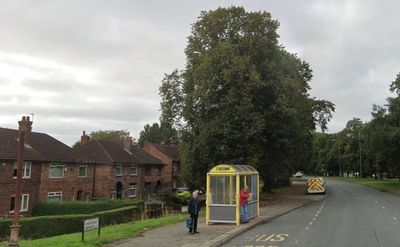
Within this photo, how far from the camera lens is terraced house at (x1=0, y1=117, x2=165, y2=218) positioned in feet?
122

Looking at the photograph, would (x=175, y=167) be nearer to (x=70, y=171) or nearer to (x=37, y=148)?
(x=70, y=171)

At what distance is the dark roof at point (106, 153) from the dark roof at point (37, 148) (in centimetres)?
562

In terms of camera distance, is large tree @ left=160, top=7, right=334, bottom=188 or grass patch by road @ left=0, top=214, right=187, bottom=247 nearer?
grass patch by road @ left=0, top=214, right=187, bottom=247

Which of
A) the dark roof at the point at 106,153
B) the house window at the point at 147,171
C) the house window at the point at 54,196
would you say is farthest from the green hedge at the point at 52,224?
the house window at the point at 147,171

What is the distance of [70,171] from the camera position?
45844 mm

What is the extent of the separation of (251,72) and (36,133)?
23671mm

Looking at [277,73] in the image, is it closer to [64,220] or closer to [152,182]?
[64,220]

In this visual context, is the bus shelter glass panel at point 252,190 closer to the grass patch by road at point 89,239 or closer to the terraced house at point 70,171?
the grass patch by road at point 89,239

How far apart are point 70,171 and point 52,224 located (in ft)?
65.2

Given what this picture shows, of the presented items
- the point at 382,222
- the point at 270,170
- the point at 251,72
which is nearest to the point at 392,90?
the point at 270,170

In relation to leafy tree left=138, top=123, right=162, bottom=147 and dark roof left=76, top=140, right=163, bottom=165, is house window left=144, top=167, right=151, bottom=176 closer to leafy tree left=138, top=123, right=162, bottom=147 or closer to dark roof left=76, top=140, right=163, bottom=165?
dark roof left=76, top=140, right=163, bottom=165

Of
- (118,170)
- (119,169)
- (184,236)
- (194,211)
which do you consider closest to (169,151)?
(119,169)

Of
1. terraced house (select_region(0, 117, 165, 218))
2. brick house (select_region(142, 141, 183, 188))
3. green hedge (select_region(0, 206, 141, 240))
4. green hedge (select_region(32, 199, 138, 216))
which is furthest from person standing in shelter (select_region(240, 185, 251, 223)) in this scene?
brick house (select_region(142, 141, 183, 188))

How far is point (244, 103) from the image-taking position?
34.5 meters
